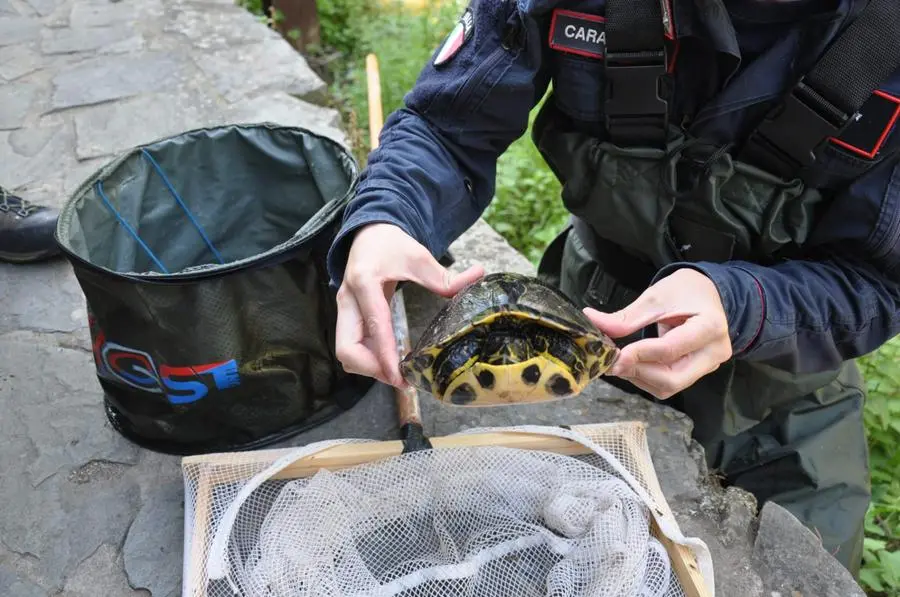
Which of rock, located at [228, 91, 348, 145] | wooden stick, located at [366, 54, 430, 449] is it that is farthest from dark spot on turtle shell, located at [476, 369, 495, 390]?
rock, located at [228, 91, 348, 145]

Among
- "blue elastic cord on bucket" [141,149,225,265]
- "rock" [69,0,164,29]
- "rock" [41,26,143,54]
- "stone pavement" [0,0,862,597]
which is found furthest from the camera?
"rock" [69,0,164,29]

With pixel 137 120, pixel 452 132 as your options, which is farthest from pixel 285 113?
pixel 452 132

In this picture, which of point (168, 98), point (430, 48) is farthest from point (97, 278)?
point (430, 48)

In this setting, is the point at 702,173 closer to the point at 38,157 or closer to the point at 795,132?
the point at 795,132

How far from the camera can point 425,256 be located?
1.38 m

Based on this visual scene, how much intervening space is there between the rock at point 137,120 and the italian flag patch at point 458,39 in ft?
6.78

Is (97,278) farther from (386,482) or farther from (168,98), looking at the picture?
(168,98)

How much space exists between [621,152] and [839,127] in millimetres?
417

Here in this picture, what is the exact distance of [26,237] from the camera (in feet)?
8.28

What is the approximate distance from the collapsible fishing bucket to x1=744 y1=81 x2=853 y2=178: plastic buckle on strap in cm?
88

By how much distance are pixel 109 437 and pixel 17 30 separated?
11.3 ft

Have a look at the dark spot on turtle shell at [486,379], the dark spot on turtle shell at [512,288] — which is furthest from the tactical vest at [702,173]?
the dark spot on turtle shell at [486,379]

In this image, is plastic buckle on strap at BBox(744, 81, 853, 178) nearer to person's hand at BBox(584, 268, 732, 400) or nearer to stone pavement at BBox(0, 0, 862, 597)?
person's hand at BBox(584, 268, 732, 400)

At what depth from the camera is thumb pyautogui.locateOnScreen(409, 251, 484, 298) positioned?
138cm
